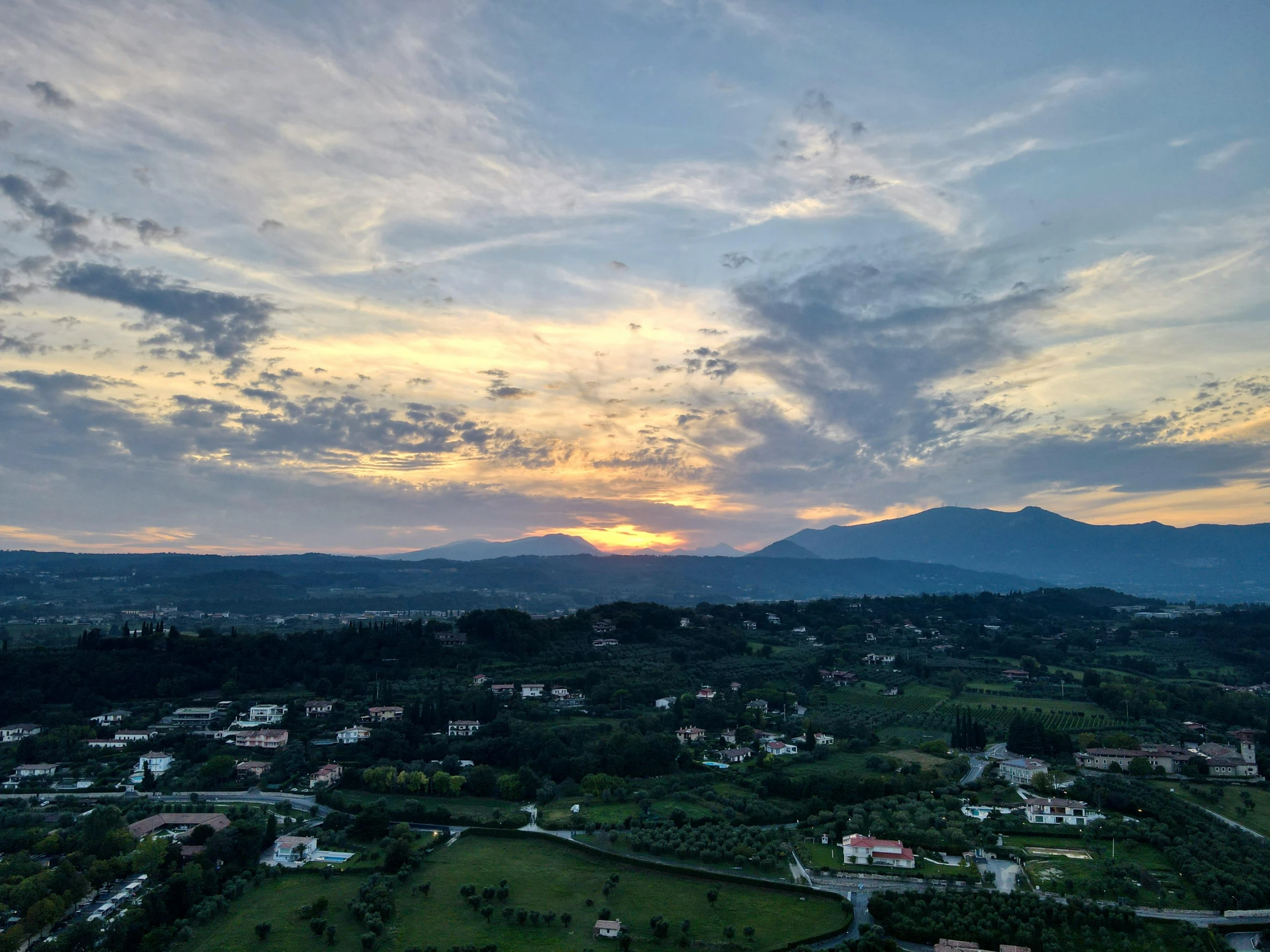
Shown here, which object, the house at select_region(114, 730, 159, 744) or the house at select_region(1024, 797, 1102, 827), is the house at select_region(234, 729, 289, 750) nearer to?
the house at select_region(114, 730, 159, 744)

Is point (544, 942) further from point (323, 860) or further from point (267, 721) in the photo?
point (267, 721)

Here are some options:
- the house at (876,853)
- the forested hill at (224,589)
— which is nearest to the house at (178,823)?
the house at (876,853)

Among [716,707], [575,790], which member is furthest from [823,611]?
[575,790]

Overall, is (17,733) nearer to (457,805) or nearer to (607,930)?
(457,805)

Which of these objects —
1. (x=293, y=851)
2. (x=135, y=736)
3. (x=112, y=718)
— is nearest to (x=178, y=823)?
(x=293, y=851)

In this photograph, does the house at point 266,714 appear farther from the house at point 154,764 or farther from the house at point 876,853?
the house at point 876,853

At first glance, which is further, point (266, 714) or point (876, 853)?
point (266, 714)
